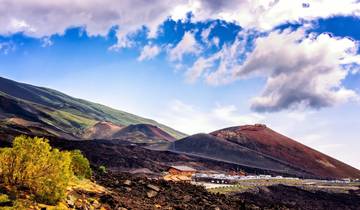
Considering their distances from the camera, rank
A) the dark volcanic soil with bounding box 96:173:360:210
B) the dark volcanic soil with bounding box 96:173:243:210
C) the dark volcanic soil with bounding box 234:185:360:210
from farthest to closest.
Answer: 1. the dark volcanic soil with bounding box 234:185:360:210
2. the dark volcanic soil with bounding box 96:173:360:210
3. the dark volcanic soil with bounding box 96:173:243:210

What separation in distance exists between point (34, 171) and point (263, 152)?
446 feet

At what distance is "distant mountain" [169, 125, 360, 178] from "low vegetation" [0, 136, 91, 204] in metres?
110

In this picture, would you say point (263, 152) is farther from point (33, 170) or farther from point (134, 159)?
point (33, 170)

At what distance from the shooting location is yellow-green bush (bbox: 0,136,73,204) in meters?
21.5

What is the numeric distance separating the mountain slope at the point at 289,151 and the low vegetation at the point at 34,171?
13183 cm

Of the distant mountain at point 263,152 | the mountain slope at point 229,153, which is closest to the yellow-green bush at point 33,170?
the mountain slope at point 229,153

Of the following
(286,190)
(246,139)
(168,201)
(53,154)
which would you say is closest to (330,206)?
(286,190)

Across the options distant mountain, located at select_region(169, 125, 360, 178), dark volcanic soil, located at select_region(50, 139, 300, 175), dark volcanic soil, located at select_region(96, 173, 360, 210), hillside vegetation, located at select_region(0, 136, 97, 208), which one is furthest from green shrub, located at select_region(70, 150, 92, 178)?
distant mountain, located at select_region(169, 125, 360, 178)

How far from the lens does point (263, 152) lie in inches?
5969

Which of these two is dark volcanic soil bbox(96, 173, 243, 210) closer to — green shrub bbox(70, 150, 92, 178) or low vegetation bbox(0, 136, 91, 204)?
green shrub bbox(70, 150, 92, 178)

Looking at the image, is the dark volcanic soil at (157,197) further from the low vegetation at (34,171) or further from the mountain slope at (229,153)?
the mountain slope at (229,153)

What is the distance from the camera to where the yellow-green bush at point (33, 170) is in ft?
70.4

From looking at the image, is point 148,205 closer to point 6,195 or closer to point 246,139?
point 6,195

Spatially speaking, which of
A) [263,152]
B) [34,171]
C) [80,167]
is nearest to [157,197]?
[80,167]
